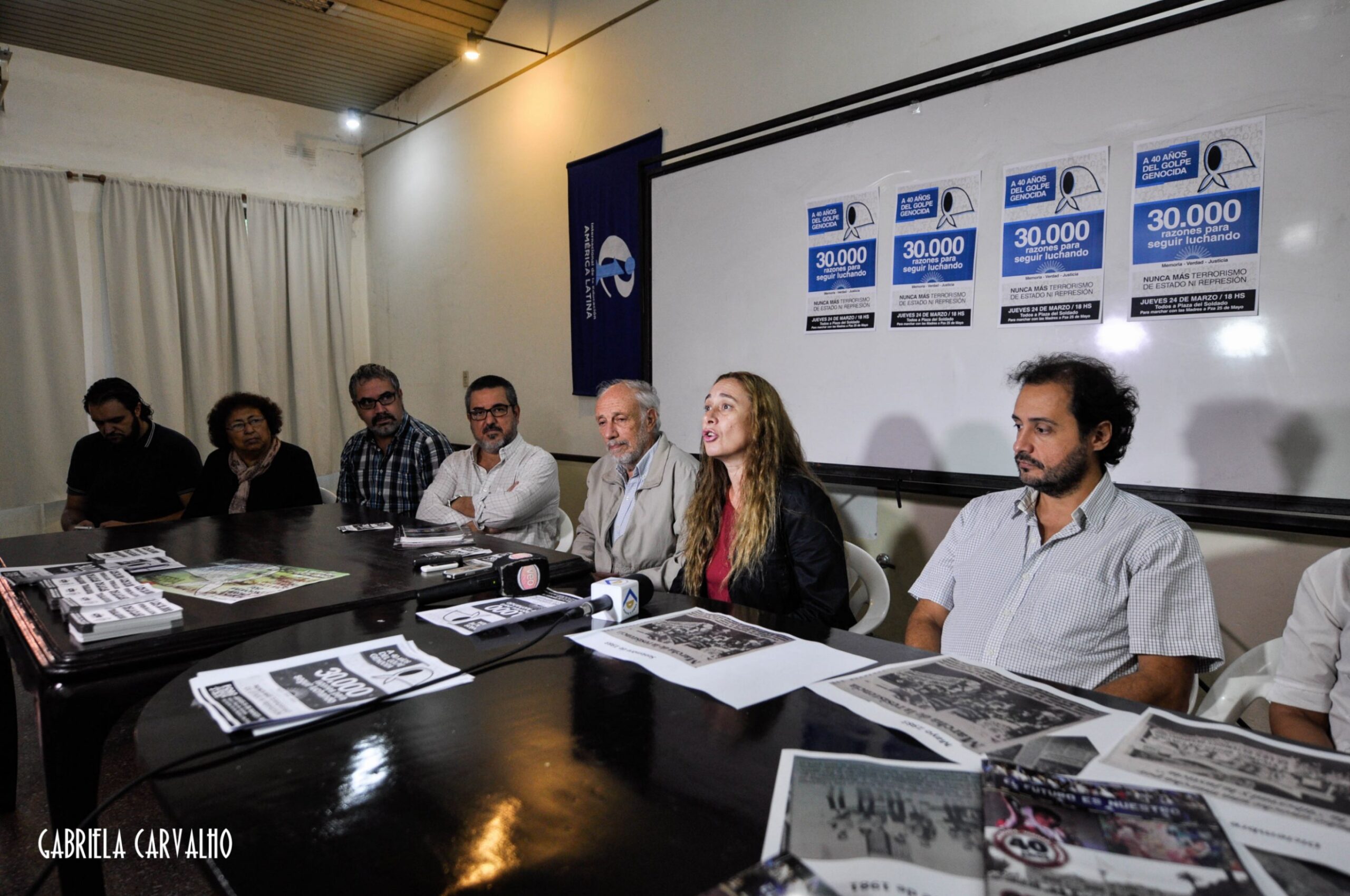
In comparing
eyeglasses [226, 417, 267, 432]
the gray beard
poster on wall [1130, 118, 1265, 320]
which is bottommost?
the gray beard

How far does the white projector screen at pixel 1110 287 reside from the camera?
1.86 meters

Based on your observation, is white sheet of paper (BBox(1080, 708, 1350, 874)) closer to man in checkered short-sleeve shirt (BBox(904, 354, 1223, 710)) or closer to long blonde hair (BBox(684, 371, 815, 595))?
man in checkered short-sleeve shirt (BBox(904, 354, 1223, 710))

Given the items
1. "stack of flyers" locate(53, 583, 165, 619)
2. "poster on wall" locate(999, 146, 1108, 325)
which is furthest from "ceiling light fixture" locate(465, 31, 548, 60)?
"stack of flyers" locate(53, 583, 165, 619)

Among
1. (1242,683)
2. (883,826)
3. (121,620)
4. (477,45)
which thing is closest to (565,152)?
(477,45)

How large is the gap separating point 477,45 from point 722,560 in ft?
12.4

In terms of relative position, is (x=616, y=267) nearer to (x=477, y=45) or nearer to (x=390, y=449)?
(x=390, y=449)

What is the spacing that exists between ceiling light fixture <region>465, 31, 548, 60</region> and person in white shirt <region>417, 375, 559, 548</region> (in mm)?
1912

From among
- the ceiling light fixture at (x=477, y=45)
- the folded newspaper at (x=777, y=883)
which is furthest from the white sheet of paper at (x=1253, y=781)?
the ceiling light fixture at (x=477, y=45)

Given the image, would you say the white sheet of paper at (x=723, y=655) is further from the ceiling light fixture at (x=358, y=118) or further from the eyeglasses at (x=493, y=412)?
the ceiling light fixture at (x=358, y=118)

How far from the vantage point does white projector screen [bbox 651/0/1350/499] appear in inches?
73.3

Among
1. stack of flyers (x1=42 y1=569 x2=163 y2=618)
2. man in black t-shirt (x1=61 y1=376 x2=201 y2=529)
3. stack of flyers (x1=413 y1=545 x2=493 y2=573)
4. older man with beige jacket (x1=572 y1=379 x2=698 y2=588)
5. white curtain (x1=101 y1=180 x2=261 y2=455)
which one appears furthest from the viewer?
white curtain (x1=101 y1=180 x2=261 y2=455)

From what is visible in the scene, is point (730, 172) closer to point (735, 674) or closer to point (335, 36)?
point (735, 674)

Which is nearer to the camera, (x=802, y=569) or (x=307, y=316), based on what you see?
(x=802, y=569)

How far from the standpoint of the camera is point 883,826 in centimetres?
75
